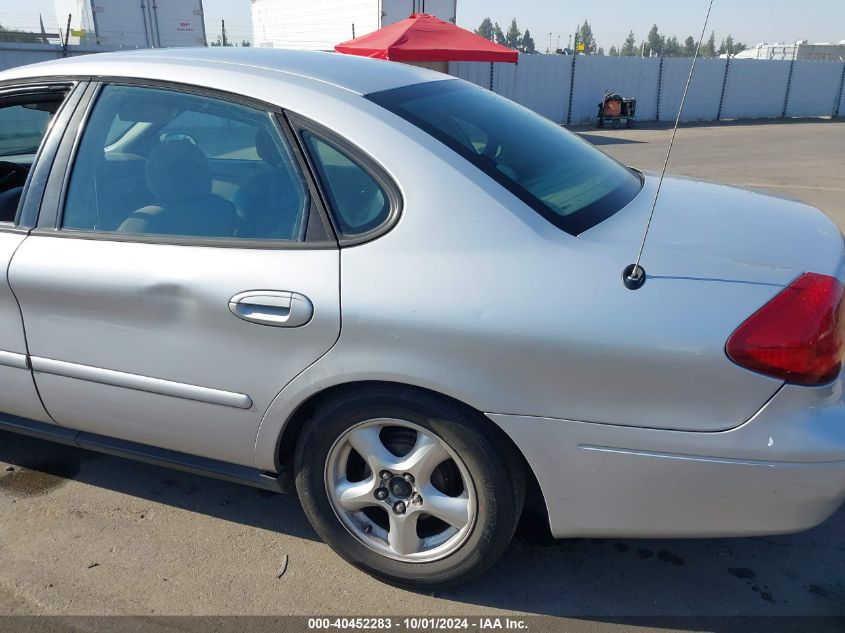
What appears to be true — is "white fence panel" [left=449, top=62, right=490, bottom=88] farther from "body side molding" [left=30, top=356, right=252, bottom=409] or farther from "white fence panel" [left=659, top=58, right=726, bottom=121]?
"body side molding" [left=30, top=356, right=252, bottom=409]

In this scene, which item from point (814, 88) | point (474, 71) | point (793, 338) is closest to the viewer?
point (793, 338)

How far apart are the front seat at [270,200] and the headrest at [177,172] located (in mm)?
208

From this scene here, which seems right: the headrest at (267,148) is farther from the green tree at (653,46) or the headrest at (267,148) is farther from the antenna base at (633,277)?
the green tree at (653,46)

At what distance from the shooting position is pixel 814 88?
2700 centimetres

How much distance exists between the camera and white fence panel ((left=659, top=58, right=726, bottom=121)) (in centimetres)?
2358

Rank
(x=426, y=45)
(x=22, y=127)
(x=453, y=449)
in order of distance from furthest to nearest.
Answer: (x=426, y=45) < (x=22, y=127) < (x=453, y=449)

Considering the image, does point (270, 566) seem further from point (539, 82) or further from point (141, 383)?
point (539, 82)

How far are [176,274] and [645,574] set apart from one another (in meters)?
1.90

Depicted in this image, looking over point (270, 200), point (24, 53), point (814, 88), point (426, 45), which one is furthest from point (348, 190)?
point (814, 88)

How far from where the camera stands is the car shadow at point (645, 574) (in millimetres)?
2381

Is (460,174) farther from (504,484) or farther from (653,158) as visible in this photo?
(653,158)

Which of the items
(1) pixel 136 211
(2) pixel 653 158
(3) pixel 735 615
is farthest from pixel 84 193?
(2) pixel 653 158

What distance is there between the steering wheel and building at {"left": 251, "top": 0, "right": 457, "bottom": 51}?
15545mm

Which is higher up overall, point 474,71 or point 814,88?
point 474,71
